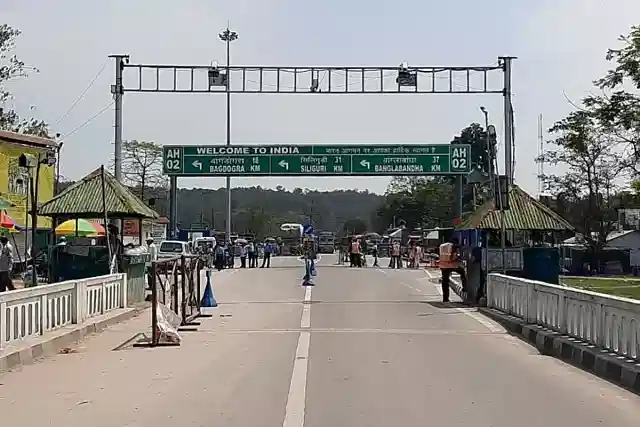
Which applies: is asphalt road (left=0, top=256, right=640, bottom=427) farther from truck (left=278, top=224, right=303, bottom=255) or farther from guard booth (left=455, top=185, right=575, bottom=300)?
truck (left=278, top=224, right=303, bottom=255)

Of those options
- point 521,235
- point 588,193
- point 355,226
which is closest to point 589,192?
point 588,193

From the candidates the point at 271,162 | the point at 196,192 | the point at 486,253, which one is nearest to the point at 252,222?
the point at 196,192

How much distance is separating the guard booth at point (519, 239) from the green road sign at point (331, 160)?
22.5 metres

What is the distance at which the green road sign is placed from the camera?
4991 centimetres

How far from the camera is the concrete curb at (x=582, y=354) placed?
1151 centimetres

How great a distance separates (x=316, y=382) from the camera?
465 inches

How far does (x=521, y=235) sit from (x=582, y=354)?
13.8m

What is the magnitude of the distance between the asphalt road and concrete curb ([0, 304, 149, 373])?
9.6 inches

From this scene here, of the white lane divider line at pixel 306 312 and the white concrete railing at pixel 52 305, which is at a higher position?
the white concrete railing at pixel 52 305

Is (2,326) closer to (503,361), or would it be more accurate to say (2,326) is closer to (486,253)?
(503,361)

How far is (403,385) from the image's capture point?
11.6 meters

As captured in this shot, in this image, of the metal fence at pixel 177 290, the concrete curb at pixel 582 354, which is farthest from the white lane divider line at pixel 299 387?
Answer: the concrete curb at pixel 582 354

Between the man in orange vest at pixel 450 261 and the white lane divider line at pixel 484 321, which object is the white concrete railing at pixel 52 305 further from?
the man in orange vest at pixel 450 261

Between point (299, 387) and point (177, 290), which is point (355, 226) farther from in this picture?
point (299, 387)
